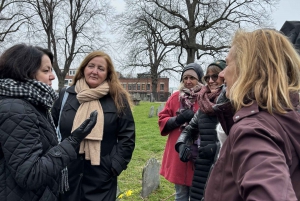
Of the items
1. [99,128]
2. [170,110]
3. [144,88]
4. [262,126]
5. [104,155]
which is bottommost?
[104,155]

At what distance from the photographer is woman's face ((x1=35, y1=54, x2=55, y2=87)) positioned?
208 cm

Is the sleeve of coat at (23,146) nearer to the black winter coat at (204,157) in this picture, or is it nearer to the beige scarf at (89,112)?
the beige scarf at (89,112)

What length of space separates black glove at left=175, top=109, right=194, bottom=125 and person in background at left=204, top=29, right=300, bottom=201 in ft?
6.09

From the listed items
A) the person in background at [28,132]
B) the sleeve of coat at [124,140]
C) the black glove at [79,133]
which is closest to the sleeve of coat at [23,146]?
the person in background at [28,132]

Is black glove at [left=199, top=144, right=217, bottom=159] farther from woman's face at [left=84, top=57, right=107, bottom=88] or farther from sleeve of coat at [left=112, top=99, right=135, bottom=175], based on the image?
woman's face at [left=84, top=57, right=107, bottom=88]

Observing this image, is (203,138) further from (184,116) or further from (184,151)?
(184,116)

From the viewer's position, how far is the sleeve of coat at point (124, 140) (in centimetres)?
277

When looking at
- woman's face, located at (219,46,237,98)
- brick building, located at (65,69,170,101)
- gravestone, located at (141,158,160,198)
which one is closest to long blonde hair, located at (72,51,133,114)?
woman's face, located at (219,46,237,98)

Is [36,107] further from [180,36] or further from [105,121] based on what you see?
[180,36]

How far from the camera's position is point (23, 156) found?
1755 millimetres

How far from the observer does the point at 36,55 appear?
6.84 ft

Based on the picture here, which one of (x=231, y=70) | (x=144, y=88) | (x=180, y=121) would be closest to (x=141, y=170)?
(x=180, y=121)

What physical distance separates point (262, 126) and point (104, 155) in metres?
1.95

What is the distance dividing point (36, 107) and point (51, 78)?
0.29 meters
